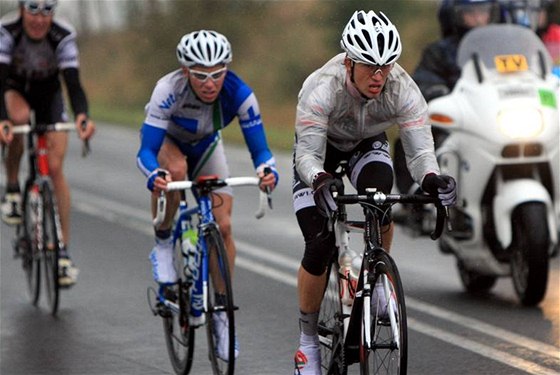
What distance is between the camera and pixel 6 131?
11.2 metres

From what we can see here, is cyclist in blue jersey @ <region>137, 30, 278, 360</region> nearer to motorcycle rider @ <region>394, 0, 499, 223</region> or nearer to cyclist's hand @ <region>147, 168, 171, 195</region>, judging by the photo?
cyclist's hand @ <region>147, 168, 171, 195</region>

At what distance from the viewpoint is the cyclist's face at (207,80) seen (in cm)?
884

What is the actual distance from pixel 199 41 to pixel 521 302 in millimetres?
3208

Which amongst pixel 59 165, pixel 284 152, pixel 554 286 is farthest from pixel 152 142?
pixel 284 152

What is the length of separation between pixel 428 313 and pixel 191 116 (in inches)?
98.0

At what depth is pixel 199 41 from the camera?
8820mm

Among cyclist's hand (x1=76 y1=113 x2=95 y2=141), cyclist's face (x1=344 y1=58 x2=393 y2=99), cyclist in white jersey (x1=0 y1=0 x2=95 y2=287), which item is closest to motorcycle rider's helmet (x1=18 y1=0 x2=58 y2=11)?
cyclist in white jersey (x1=0 y1=0 x2=95 y2=287)

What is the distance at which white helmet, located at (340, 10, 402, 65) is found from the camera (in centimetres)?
733

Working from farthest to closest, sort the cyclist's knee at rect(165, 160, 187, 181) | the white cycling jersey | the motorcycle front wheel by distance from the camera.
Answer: the motorcycle front wheel, the cyclist's knee at rect(165, 160, 187, 181), the white cycling jersey

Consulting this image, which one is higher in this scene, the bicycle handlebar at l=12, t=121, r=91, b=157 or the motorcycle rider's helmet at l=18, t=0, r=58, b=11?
the motorcycle rider's helmet at l=18, t=0, r=58, b=11

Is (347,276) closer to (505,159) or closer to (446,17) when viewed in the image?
(505,159)

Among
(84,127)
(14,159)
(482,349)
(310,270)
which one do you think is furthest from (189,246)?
(14,159)

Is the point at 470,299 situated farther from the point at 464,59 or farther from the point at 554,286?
the point at 464,59

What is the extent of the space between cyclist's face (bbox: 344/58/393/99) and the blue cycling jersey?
148 centimetres
